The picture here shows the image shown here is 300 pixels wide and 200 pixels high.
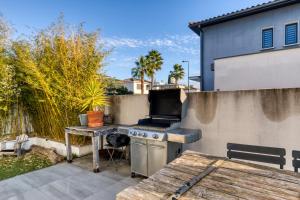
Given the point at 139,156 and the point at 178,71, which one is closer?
the point at 139,156

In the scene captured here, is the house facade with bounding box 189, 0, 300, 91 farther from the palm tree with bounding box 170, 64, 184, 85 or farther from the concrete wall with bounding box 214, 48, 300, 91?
the palm tree with bounding box 170, 64, 184, 85

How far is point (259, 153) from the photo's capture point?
249cm

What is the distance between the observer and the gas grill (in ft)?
11.2

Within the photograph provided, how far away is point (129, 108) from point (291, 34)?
7717 mm

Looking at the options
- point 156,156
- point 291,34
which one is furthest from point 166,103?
point 291,34

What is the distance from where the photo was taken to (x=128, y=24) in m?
10.3

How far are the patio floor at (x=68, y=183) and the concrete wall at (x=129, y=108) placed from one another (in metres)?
1.26

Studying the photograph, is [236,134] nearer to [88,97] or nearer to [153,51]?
[88,97]

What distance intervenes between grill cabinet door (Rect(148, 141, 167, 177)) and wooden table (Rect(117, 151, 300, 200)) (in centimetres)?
116

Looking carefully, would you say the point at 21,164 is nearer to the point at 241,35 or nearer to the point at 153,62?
the point at 241,35

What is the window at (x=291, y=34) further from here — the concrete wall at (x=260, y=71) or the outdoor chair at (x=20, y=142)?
the outdoor chair at (x=20, y=142)

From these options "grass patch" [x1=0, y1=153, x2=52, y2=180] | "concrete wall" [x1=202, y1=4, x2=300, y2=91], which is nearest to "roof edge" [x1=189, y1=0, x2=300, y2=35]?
"concrete wall" [x1=202, y1=4, x2=300, y2=91]

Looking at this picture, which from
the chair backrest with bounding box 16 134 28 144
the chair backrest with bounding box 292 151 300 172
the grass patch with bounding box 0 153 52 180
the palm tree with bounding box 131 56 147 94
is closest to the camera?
the chair backrest with bounding box 292 151 300 172

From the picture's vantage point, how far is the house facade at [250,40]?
5797mm
